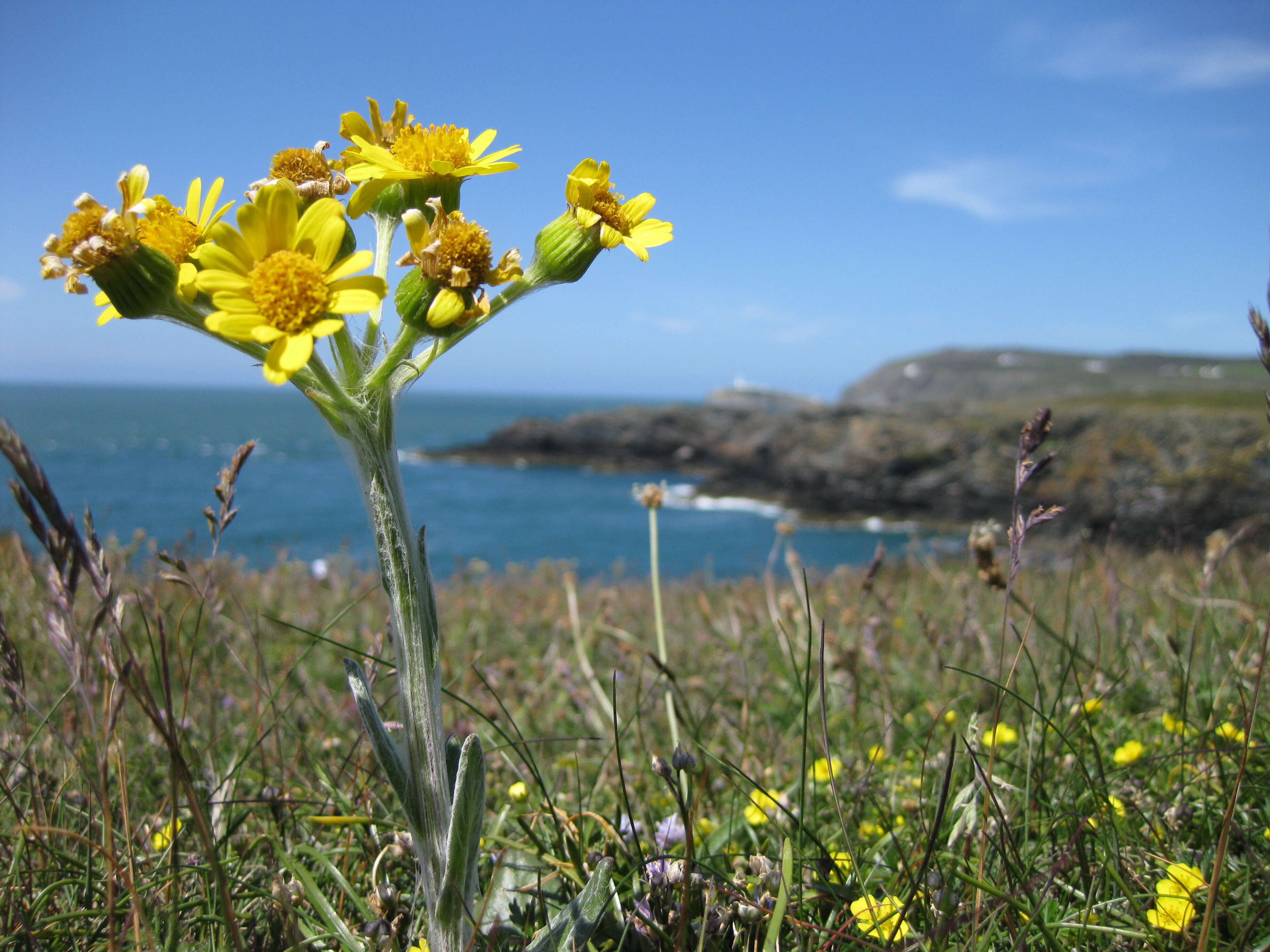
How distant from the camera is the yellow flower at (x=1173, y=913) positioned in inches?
50.9

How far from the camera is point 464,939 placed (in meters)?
1.32

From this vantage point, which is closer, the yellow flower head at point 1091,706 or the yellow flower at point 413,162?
the yellow flower at point 413,162

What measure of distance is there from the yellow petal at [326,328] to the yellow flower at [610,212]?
0.48m

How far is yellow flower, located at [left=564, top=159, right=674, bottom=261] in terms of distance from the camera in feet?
4.30

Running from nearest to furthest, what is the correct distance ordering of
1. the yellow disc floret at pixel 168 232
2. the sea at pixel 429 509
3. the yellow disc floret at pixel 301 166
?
the yellow disc floret at pixel 168 232 → the yellow disc floret at pixel 301 166 → the sea at pixel 429 509

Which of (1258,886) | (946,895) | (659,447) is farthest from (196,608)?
(659,447)

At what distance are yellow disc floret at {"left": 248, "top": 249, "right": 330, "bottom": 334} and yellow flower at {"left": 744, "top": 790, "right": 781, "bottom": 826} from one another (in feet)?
4.61

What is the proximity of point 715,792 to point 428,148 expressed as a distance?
1874mm

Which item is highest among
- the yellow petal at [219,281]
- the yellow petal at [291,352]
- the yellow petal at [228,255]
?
the yellow petal at [228,255]

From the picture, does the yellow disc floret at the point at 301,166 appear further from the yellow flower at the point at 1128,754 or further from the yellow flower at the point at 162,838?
the yellow flower at the point at 1128,754

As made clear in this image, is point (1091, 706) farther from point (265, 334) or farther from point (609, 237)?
point (265, 334)

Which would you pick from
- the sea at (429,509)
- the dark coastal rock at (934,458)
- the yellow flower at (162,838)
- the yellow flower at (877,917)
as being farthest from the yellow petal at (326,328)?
the sea at (429,509)

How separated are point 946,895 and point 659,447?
54.8m

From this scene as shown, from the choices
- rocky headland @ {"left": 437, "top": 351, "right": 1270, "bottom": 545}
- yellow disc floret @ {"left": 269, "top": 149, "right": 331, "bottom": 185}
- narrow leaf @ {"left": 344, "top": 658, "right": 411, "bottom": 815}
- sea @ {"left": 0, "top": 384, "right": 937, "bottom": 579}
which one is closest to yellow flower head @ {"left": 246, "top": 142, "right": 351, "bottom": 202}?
yellow disc floret @ {"left": 269, "top": 149, "right": 331, "bottom": 185}
